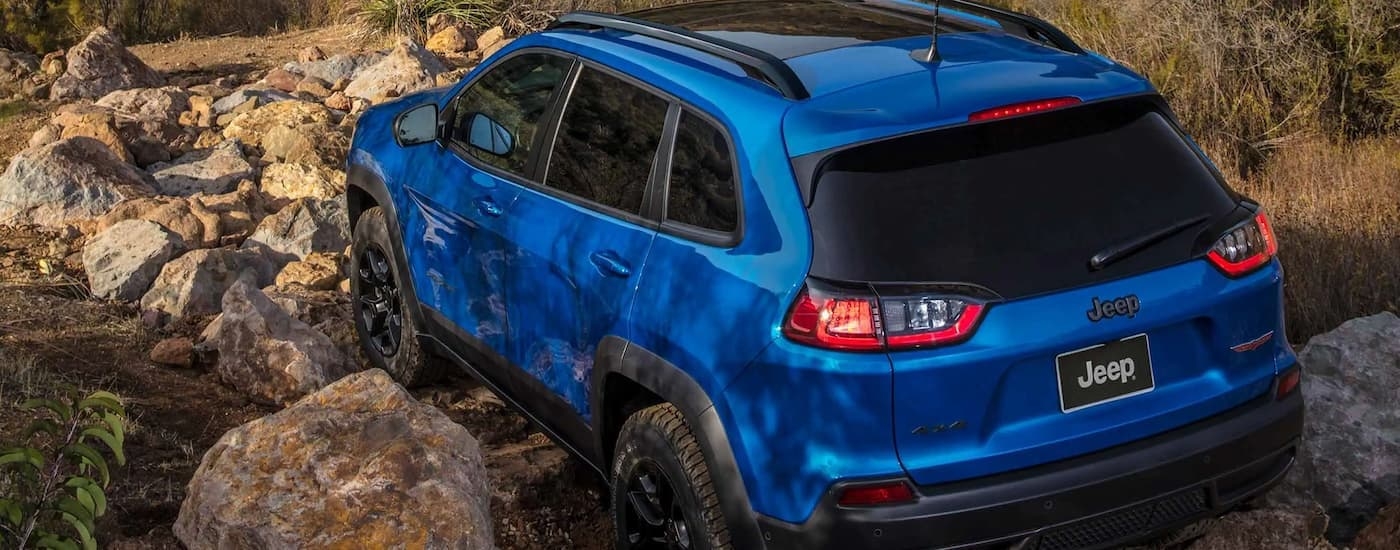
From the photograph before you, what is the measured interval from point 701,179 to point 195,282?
439cm

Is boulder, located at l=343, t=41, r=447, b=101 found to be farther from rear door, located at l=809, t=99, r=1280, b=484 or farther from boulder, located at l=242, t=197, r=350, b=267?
rear door, located at l=809, t=99, r=1280, b=484

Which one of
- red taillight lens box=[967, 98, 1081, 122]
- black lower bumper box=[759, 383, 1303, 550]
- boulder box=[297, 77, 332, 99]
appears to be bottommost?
boulder box=[297, 77, 332, 99]

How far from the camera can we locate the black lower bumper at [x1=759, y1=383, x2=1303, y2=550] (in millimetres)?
3391

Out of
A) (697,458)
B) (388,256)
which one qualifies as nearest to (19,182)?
(388,256)

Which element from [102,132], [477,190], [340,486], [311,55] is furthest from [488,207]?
[311,55]

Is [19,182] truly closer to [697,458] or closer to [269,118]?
[269,118]

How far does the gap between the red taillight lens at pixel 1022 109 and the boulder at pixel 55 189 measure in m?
6.85

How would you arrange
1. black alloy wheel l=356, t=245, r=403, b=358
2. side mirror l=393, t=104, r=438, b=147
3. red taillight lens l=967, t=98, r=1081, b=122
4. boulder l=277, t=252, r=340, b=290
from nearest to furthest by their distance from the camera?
red taillight lens l=967, t=98, r=1081, b=122, side mirror l=393, t=104, r=438, b=147, black alloy wheel l=356, t=245, r=403, b=358, boulder l=277, t=252, r=340, b=290

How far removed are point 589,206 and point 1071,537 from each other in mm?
1697

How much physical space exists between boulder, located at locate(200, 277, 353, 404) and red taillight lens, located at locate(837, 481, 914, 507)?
11.5 ft

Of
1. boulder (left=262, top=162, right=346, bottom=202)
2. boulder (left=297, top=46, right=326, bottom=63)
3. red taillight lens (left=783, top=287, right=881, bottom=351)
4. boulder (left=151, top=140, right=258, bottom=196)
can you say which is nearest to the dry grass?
red taillight lens (left=783, top=287, right=881, bottom=351)

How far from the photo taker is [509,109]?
5.18 meters

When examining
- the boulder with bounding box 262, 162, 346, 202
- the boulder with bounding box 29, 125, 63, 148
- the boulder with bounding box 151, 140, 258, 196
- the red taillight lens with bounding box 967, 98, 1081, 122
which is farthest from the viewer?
the boulder with bounding box 29, 125, 63, 148

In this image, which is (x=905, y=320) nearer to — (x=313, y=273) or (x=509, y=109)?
(x=509, y=109)
